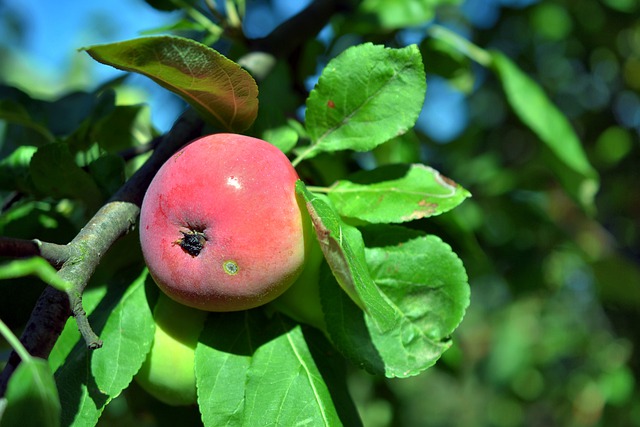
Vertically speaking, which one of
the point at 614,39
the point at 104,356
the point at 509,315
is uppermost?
the point at 104,356

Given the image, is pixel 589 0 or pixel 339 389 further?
pixel 589 0

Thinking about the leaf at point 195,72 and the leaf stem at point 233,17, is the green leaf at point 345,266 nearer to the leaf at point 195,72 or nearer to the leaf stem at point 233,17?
the leaf at point 195,72

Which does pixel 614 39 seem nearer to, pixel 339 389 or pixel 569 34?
pixel 569 34

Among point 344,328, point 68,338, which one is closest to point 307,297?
point 344,328

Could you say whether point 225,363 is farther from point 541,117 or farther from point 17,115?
point 541,117

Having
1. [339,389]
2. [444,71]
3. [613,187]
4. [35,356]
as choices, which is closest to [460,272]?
[339,389]

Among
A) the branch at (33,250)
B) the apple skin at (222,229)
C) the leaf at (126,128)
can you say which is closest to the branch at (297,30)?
the leaf at (126,128)

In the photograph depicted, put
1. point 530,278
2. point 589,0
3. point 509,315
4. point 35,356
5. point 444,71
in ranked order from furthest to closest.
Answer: point 509,315 < point 589,0 < point 530,278 < point 444,71 < point 35,356

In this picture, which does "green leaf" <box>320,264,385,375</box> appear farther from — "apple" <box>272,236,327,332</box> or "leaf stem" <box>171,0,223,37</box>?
"leaf stem" <box>171,0,223,37</box>
